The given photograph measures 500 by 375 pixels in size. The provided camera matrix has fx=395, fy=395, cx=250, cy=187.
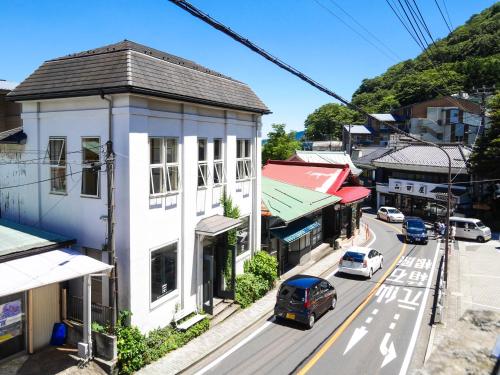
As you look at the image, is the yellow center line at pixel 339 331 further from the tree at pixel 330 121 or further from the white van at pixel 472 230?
the tree at pixel 330 121

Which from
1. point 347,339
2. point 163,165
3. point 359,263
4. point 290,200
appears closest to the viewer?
point 163,165

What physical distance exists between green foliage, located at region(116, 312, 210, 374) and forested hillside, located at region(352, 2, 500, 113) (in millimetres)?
64215

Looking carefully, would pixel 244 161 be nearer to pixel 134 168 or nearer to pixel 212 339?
pixel 134 168

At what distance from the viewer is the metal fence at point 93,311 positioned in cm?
1274

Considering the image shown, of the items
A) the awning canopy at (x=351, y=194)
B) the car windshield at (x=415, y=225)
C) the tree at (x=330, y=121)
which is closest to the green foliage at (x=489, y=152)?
the car windshield at (x=415, y=225)

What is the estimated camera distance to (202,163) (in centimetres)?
1641

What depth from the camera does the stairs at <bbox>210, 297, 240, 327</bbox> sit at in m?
16.3

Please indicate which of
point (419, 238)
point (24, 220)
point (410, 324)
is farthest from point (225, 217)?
point (419, 238)

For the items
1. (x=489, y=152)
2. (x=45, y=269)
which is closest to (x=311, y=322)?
(x=45, y=269)

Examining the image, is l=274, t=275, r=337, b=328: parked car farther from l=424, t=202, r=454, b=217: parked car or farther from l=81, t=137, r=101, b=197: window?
l=424, t=202, r=454, b=217: parked car

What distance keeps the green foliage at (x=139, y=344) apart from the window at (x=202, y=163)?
19.2ft

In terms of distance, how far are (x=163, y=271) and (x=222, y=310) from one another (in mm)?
3985

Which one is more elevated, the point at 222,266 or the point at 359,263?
the point at 222,266

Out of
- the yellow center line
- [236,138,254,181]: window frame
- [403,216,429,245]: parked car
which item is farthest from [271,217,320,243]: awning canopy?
[403,216,429,245]: parked car
